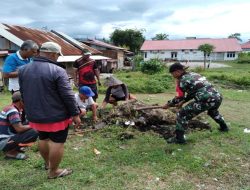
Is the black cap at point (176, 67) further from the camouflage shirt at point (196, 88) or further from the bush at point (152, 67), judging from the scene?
the bush at point (152, 67)

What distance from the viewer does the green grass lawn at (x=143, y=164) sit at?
4.22 meters

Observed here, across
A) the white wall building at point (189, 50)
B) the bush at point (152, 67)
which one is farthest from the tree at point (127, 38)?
the bush at point (152, 67)

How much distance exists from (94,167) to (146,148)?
1.24m

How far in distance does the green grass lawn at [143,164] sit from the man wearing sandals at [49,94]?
779 mm

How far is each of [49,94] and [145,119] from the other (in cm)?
351

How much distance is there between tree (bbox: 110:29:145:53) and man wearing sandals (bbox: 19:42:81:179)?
59.4m

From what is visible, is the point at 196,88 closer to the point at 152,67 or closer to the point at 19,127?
the point at 19,127

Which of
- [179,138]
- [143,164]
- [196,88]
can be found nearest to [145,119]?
[179,138]

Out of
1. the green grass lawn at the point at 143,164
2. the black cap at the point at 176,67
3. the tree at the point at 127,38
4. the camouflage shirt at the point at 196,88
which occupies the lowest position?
the green grass lawn at the point at 143,164

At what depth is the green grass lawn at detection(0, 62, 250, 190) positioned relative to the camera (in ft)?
13.8

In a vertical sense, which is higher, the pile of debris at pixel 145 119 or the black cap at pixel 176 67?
the black cap at pixel 176 67

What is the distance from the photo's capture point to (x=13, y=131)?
17.1ft

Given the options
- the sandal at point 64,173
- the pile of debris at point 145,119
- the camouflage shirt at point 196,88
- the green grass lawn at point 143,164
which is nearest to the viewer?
the green grass lawn at point 143,164

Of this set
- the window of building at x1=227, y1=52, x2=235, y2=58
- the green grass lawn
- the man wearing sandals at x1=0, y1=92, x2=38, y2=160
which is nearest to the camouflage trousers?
the green grass lawn
